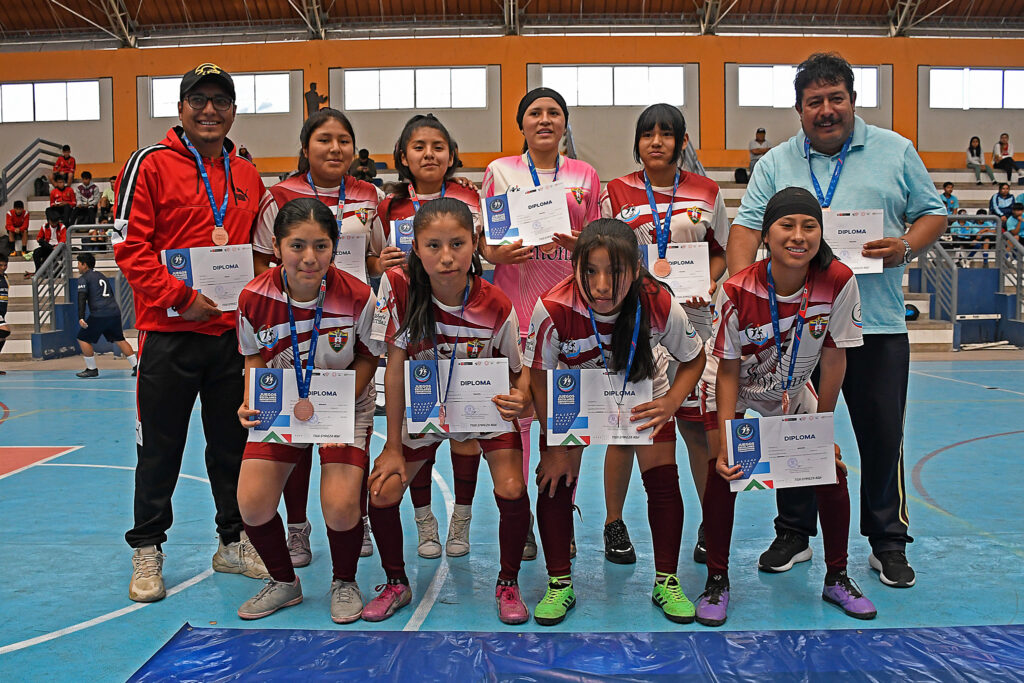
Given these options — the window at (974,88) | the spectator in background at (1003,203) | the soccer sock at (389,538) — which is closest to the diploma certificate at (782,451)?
the soccer sock at (389,538)

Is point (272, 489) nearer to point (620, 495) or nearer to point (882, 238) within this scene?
point (620, 495)

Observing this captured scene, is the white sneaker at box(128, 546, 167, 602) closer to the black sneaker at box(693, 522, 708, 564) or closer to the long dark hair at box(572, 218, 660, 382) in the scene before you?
the long dark hair at box(572, 218, 660, 382)

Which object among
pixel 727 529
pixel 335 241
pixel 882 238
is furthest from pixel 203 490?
pixel 882 238

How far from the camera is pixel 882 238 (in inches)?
118

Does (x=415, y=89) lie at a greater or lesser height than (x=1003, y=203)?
greater

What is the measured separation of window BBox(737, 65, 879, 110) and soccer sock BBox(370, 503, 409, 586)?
20.1 metres

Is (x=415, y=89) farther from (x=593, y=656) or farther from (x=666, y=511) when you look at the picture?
(x=593, y=656)

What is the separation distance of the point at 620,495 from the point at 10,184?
826 inches

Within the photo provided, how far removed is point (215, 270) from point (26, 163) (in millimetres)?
19789

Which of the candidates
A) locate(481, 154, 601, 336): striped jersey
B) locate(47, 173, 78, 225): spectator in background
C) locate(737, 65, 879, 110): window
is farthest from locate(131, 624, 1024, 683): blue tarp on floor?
locate(737, 65, 879, 110): window

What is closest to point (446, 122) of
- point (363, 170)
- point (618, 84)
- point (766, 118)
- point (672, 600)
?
point (618, 84)

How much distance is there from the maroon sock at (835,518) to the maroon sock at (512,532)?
3.55 feet

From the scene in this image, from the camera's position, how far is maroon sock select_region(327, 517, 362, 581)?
2.87 meters

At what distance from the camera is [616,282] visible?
104 inches
